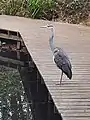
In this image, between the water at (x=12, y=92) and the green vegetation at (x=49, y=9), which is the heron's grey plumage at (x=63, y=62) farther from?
Result: the green vegetation at (x=49, y=9)

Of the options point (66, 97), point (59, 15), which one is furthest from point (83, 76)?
point (59, 15)

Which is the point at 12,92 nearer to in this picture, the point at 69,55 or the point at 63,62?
the point at 69,55

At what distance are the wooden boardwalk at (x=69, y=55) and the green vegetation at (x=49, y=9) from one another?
50 centimetres

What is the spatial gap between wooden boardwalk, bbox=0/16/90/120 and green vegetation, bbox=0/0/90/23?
19.7 inches

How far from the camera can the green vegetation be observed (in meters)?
11.3

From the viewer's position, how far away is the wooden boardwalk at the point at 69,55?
441cm

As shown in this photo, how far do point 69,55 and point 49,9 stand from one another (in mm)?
4854

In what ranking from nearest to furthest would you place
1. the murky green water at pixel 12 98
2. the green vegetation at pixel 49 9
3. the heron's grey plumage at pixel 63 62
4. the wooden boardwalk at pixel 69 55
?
the wooden boardwalk at pixel 69 55, the heron's grey plumage at pixel 63 62, the murky green water at pixel 12 98, the green vegetation at pixel 49 9

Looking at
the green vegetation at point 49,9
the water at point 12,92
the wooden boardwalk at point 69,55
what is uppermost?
the green vegetation at point 49,9

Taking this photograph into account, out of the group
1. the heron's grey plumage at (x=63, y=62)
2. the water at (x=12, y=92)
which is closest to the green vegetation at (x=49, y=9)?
the water at (x=12, y=92)

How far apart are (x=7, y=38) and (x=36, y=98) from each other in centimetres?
372

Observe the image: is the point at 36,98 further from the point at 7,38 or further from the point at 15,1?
the point at 15,1

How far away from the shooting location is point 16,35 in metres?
9.51

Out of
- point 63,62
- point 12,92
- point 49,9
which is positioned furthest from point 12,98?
point 49,9
